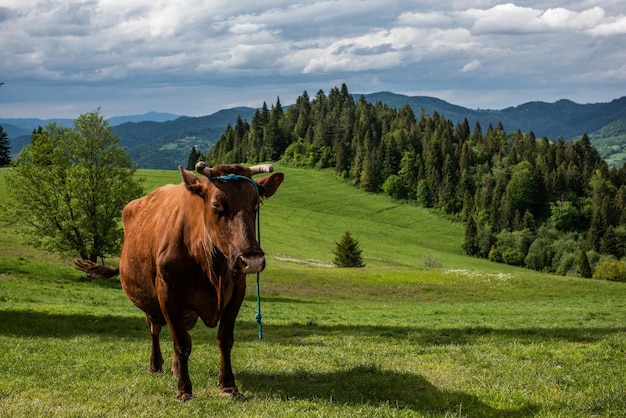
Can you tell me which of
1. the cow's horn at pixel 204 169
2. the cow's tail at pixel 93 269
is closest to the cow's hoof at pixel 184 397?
the cow's horn at pixel 204 169

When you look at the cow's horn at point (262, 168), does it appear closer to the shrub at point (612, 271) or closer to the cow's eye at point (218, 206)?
the cow's eye at point (218, 206)

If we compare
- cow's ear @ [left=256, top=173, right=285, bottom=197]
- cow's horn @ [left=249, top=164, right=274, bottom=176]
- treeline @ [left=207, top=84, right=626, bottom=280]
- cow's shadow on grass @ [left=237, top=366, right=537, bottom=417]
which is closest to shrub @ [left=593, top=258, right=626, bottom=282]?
treeline @ [left=207, top=84, right=626, bottom=280]

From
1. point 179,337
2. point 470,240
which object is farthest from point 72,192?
point 470,240

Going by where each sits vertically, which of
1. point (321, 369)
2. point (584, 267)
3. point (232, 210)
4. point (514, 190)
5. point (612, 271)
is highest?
point (232, 210)

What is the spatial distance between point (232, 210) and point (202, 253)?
3.72ft

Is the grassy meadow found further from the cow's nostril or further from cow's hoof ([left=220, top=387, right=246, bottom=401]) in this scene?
the cow's nostril

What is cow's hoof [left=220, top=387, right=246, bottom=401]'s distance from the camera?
28.3ft

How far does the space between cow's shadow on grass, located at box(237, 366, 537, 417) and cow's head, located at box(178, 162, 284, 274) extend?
2.83 metres

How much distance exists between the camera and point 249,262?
7.09 metres

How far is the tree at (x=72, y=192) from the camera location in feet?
144

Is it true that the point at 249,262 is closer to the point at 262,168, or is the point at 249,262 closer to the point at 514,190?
the point at 262,168

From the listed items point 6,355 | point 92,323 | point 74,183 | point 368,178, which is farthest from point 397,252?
point 6,355

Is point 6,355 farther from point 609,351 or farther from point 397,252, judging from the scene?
point 397,252

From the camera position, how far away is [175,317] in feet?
28.5
